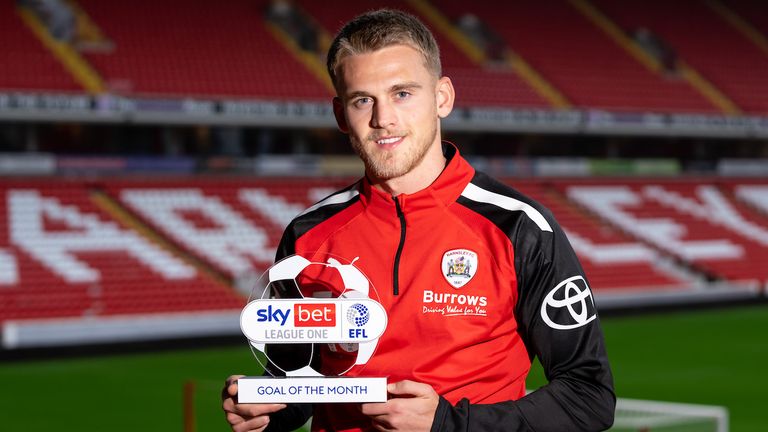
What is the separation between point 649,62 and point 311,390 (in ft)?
87.9

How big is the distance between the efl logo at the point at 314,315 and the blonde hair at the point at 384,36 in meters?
0.49

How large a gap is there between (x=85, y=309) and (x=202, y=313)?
1769 millimetres

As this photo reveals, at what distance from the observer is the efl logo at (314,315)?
78.4 inches

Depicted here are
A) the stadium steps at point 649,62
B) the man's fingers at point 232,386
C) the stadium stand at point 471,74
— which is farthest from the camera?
the stadium steps at point 649,62

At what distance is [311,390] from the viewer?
1.94 metres

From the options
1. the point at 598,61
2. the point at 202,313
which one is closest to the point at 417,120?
the point at 202,313

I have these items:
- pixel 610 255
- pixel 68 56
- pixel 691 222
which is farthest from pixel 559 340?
pixel 691 222

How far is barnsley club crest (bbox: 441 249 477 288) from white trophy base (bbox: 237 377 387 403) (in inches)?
13.6

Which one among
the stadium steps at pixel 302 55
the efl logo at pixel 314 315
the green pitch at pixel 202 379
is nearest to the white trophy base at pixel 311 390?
the efl logo at pixel 314 315

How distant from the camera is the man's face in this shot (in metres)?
2.12

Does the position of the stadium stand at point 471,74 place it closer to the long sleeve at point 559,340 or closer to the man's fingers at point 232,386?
the long sleeve at point 559,340

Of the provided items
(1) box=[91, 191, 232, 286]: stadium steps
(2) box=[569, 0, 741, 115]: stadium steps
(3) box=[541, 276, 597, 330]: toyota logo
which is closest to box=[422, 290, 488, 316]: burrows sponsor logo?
(3) box=[541, 276, 597, 330]: toyota logo

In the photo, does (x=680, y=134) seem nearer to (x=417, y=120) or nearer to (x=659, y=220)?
(x=659, y=220)

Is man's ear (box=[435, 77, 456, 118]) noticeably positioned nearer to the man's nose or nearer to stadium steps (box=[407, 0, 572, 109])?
the man's nose
